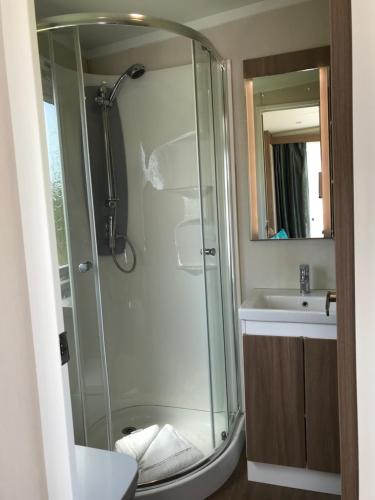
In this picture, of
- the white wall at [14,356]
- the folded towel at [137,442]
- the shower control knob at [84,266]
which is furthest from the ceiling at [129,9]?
the folded towel at [137,442]

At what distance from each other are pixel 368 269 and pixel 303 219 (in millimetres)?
1455

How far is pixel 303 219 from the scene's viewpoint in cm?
218

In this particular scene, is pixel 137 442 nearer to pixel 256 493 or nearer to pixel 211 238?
pixel 256 493

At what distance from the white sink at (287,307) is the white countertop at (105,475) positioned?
0.85 meters

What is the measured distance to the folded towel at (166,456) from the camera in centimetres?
186

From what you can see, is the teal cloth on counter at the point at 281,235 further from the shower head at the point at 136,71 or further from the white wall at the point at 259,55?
the shower head at the point at 136,71

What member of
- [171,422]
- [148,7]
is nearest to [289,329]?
[171,422]

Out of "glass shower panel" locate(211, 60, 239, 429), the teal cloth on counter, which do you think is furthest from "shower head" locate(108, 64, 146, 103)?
the teal cloth on counter

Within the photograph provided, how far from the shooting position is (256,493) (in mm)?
1932

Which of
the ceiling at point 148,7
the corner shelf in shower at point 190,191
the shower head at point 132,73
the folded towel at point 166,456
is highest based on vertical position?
the ceiling at point 148,7

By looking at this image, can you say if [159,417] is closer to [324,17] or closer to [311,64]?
[311,64]

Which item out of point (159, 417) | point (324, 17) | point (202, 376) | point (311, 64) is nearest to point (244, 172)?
point (311, 64)

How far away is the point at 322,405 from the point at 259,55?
1820 mm

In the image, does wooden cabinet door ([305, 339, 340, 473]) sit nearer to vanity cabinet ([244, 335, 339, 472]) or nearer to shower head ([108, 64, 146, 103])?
vanity cabinet ([244, 335, 339, 472])
